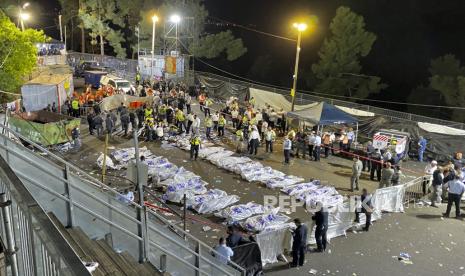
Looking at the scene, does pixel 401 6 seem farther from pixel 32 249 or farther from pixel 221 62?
pixel 32 249

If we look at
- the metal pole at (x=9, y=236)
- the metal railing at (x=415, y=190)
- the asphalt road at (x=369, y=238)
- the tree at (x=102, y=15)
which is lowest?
the asphalt road at (x=369, y=238)

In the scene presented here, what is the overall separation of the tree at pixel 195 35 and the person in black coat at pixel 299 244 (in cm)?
3973

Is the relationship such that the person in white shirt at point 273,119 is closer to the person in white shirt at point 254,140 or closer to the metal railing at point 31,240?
the person in white shirt at point 254,140

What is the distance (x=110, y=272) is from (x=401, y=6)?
5010cm

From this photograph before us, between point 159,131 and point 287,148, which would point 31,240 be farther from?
point 159,131

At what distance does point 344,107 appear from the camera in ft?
85.2

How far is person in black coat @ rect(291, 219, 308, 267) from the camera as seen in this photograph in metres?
11.3

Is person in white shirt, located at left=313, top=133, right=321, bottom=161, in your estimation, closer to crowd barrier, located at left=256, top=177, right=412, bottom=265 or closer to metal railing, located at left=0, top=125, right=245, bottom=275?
crowd barrier, located at left=256, top=177, right=412, bottom=265

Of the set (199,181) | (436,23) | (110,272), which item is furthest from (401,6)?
(110,272)

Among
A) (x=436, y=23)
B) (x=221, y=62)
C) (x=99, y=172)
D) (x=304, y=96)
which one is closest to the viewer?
(x=99, y=172)

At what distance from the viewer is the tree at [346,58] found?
39625 millimetres

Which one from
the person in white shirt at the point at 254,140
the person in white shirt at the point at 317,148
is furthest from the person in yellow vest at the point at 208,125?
the person in white shirt at the point at 317,148

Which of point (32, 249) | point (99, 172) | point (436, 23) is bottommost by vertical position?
point (99, 172)

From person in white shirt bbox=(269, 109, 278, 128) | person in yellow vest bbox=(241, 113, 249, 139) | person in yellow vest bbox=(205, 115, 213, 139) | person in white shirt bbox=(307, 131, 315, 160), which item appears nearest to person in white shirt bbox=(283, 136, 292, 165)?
person in white shirt bbox=(307, 131, 315, 160)
